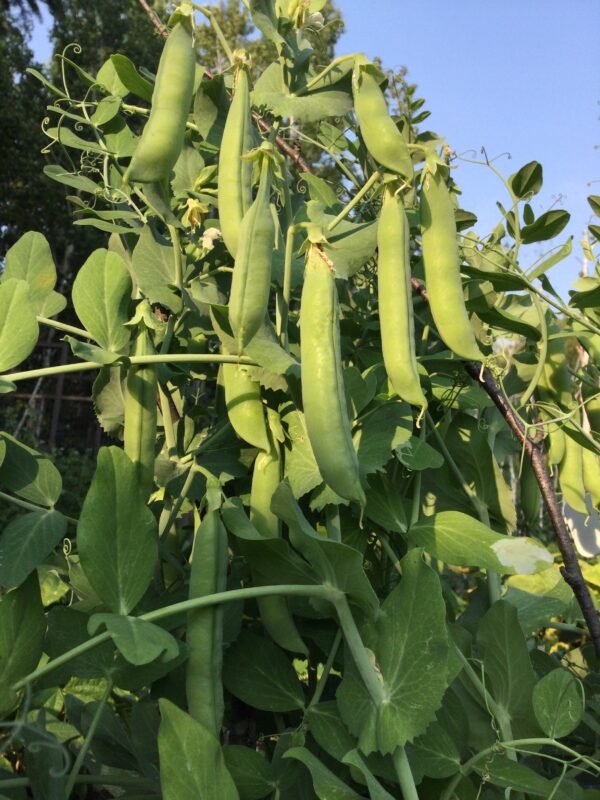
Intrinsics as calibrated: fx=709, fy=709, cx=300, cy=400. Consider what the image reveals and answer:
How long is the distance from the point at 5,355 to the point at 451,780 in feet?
2.17

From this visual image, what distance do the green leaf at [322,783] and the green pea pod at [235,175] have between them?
1.58 feet

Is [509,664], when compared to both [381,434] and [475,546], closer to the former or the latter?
[475,546]

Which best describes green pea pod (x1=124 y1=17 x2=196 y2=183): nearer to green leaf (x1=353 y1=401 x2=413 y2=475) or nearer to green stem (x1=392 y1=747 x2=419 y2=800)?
green leaf (x1=353 y1=401 x2=413 y2=475)

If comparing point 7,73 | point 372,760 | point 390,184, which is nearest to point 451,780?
point 372,760

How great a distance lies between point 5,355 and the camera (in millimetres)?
773

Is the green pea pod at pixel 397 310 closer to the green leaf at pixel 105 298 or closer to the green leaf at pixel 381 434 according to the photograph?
the green leaf at pixel 381 434

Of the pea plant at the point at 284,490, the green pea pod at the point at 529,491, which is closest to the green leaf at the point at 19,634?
the pea plant at the point at 284,490

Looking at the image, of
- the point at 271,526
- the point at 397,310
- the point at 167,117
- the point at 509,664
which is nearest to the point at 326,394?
the point at 397,310

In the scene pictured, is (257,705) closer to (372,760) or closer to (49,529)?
(372,760)

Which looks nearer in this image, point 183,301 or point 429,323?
point 183,301

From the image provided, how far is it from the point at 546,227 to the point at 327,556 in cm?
56

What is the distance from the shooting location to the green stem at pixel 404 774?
25.8 inches

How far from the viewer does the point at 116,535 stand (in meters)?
0.69

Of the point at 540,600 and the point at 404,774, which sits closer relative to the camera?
the point at 404,774
